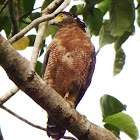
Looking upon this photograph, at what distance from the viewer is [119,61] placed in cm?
474

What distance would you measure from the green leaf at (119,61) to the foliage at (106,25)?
0.17 metres

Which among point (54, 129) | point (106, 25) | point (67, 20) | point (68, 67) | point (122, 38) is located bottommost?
point (54, 129)

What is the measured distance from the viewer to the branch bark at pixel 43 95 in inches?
97.7

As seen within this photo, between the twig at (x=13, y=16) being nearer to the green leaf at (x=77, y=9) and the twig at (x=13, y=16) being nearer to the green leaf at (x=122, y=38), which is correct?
the green leaf at (x=77, y=9)

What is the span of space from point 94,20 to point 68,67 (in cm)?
70

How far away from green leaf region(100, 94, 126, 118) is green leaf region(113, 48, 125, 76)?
0.86 meters

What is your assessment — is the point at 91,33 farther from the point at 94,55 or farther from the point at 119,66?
the point at 119,66

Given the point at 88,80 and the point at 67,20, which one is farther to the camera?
the point at 67,20

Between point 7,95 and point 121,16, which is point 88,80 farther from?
point 7,95

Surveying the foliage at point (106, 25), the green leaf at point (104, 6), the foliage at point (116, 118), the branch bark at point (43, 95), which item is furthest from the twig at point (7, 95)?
the green leaf at point (104, 6)

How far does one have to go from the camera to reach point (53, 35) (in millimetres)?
4945

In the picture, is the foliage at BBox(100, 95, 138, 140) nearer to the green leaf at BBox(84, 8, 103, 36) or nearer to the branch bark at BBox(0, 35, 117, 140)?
the branch bark at BBox(0, 35, 117, 140)

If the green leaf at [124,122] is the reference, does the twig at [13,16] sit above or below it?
above

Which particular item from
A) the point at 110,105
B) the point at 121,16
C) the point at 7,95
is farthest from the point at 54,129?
the point at 121,16
